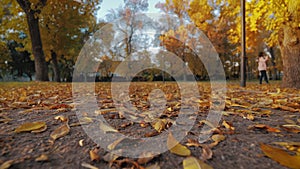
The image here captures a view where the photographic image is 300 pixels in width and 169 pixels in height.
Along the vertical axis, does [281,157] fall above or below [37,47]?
below

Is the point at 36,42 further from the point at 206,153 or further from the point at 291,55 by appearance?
the point at 206,153

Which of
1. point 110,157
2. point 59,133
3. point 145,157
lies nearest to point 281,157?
point 145,157

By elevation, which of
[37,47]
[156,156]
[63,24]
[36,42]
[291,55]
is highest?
[63,24]

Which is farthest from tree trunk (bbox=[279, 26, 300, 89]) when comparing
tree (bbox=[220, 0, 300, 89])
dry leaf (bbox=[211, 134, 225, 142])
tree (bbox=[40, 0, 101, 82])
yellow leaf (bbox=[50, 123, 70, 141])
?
tree (bbox=[40, 0, 101, 82])

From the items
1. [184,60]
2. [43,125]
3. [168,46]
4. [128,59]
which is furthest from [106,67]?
[43,125]

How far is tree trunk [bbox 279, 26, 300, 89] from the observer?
15.9 ft

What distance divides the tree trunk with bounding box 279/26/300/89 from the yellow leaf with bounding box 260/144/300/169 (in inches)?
198

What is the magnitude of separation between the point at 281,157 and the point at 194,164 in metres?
0.36

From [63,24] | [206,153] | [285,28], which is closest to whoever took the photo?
[206,153]

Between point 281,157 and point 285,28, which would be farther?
point 285,28

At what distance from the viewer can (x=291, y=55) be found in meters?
4.99

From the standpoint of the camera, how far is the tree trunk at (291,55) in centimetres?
484

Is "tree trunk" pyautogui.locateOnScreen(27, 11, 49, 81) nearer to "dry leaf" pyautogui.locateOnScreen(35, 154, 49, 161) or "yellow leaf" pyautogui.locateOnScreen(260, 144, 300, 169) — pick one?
"dry leaf" pyautogui.locateOnScreen(35, 154, 49, 161)

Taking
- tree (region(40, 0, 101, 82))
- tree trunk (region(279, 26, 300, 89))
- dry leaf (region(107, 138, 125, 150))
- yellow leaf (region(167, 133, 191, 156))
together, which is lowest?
yellow leaf (region(167, 133, 191, 156))
